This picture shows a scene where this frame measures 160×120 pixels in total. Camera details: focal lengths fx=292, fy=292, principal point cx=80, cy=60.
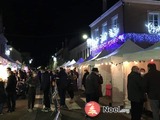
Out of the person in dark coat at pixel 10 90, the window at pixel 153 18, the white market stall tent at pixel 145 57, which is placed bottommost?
the person in dark coat at pixel 10 90

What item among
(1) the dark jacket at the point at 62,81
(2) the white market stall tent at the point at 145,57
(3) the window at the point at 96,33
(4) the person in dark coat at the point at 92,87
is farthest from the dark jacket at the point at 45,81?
(3) the window at the point at 96,33

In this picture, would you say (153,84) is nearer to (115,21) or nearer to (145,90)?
(145,90)

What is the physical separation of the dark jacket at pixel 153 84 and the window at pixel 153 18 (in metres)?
15.4

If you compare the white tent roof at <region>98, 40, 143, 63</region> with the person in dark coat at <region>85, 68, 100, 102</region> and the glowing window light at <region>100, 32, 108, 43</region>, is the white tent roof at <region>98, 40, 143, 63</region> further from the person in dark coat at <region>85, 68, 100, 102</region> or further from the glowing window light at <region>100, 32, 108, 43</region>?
the glowing window light at <region>100, 32, 108, 43</region>

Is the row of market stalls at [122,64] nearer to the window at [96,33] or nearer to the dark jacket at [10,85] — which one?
the dark jacket at [10,85]

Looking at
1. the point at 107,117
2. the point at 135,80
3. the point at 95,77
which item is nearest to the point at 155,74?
the point at 135,80

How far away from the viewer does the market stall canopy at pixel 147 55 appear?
9.98m

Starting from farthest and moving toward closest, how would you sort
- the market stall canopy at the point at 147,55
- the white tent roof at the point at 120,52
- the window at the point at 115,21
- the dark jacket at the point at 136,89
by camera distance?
the window at the point at 115,21, the white tent roof at the point at 120,52, the market stall canopy at the point at 147,55, the dark jacket at the point at 136,89

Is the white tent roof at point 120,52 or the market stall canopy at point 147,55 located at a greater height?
the white tent roof at point 120,52

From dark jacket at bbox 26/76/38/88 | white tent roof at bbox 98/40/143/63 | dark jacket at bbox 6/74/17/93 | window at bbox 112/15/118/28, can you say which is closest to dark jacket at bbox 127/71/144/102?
white tent roof at bbox 98/40/143/63

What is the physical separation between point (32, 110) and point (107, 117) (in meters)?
3.82

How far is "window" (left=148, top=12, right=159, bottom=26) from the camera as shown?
23.0m

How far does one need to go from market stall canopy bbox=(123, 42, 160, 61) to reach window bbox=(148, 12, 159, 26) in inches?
446

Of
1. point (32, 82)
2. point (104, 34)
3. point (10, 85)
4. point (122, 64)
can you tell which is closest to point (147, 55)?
point (122, 64)
